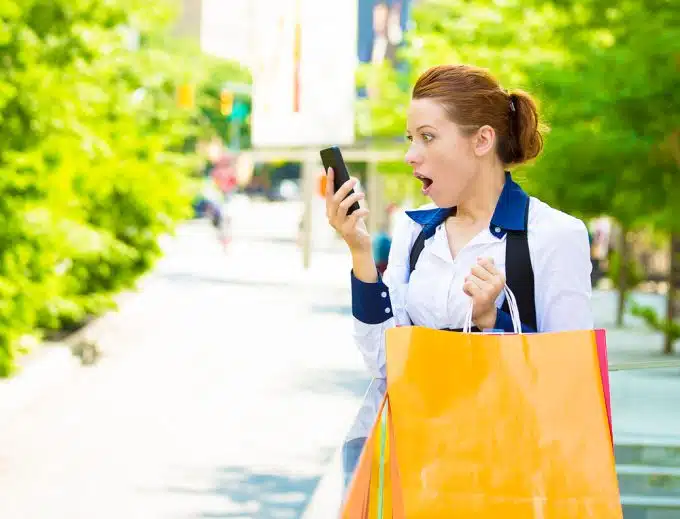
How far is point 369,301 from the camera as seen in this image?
318 centimetres

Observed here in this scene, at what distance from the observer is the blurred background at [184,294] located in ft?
30.0

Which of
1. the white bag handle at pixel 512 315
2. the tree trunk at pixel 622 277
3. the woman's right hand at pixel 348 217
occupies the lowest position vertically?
the tree trunk at pixel 622 277

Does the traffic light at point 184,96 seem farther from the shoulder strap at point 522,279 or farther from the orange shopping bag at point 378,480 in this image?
the orange shopping bag at point 378,480

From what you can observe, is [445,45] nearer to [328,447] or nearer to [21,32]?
[21,32]

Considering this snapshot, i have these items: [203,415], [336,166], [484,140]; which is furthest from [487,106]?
[203,415]

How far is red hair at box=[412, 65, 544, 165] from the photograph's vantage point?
10.4ft

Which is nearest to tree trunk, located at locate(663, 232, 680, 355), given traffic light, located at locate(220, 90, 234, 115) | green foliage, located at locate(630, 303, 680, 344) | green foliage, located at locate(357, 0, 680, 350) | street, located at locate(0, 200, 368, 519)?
green foliage, located at locate(630, 303, 680, 344)

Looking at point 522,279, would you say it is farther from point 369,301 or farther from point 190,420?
point 190,420

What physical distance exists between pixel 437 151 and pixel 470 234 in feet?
0.70

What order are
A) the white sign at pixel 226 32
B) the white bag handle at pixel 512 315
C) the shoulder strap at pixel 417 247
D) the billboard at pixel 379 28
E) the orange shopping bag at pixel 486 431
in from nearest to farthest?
the orange shopping bag at pixel 486 431 → the white bag handle at pixel 512 315 → the shoulder strap at pixel 417 247 → the white sign at pixel 226 32 → the billboard at pixel 379 28

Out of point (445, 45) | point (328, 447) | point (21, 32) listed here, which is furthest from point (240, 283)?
point (328, 447)

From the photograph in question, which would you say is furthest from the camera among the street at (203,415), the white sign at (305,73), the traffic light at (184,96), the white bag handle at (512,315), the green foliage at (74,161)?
the white sign at (305,73)

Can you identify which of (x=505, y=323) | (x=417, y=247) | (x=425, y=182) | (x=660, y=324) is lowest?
(x=660, y=324)

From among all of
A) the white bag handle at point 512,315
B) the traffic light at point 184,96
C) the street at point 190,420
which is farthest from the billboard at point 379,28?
the white bag handle at point 512,315
